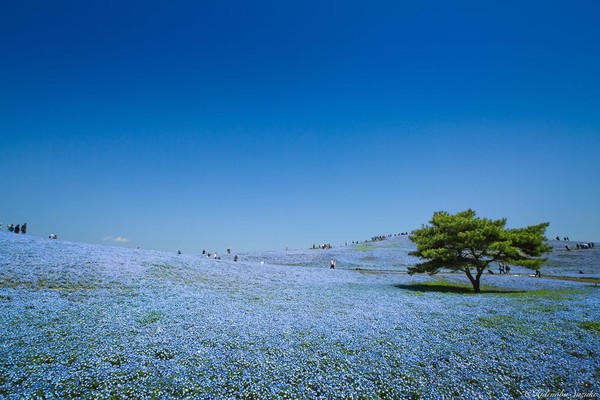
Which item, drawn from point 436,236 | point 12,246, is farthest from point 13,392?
point 436,236

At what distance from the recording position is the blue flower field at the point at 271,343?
8.43 metres

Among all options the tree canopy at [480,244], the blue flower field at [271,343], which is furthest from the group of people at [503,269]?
the blue flower field at [271,343]

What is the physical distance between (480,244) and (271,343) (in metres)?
23.5

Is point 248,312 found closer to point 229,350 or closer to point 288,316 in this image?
point 288,316

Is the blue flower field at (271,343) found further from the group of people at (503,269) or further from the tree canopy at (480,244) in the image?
the group of people at (503,269)

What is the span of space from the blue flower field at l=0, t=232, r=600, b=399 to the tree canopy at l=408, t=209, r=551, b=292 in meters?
5.59

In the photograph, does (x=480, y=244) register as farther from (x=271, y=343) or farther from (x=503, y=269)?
(x=503, y=269)

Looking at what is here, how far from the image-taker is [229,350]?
10.6 m

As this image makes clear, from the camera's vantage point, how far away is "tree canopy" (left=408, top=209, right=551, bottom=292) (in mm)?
26391

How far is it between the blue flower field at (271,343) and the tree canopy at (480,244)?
559 cm

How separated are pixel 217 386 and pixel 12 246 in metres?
27.9

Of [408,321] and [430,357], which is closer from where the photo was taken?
[430,357]

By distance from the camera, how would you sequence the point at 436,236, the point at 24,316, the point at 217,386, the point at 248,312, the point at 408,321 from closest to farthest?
the point at 217,386 < the point at 24,316 < the point at 408,321 < the point at 248,312 < the point at 436,236

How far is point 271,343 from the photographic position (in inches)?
447
